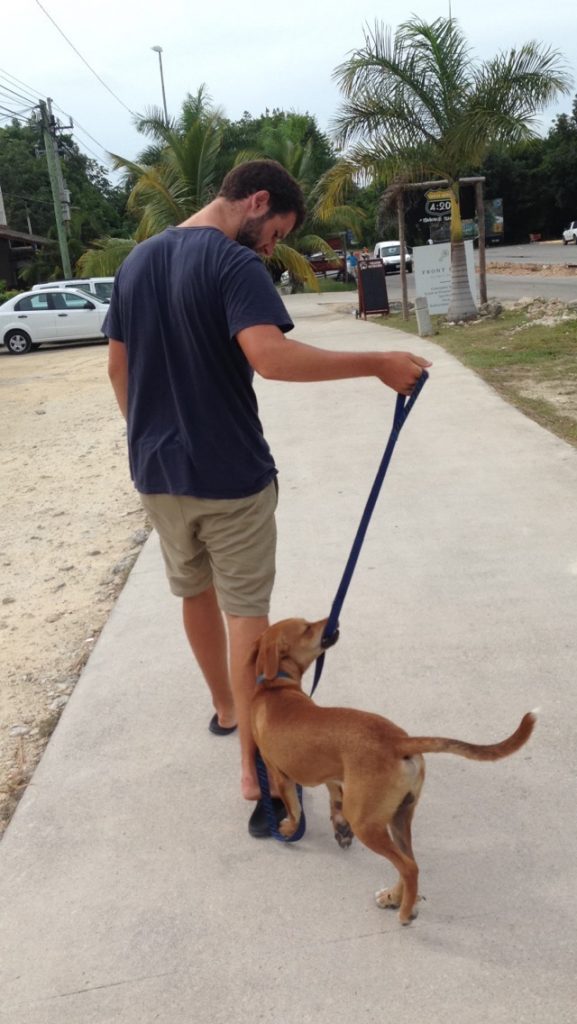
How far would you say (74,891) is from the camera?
264 centimetres

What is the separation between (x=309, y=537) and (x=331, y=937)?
125 inches

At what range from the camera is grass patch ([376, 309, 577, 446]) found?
27.2 feet

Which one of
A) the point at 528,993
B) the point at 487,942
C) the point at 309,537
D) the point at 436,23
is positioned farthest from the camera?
the point at 436,23

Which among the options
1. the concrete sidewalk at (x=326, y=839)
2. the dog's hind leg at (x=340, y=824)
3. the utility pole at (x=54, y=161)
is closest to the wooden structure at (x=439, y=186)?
the concrete sidewalk at (x=326, y=839)

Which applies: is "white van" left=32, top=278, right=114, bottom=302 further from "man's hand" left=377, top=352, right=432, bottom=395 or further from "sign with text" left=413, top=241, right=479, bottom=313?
"man's hand" left=377, top=352, right=432, bottom=395

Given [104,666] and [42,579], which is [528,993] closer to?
[104,666]

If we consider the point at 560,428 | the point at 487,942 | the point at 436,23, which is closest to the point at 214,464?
the point at 487,942

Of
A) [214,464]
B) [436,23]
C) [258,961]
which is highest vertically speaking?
[436,23]

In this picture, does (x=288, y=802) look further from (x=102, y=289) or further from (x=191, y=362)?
(x=102, y=289)

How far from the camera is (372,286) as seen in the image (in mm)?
19969

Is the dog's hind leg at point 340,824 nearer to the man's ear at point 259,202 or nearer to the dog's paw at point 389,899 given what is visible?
the dog's paw at point 389,899

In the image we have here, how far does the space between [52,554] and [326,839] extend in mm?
3610

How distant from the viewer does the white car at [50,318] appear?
2183 cm

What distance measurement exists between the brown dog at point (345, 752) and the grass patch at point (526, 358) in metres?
4.87
